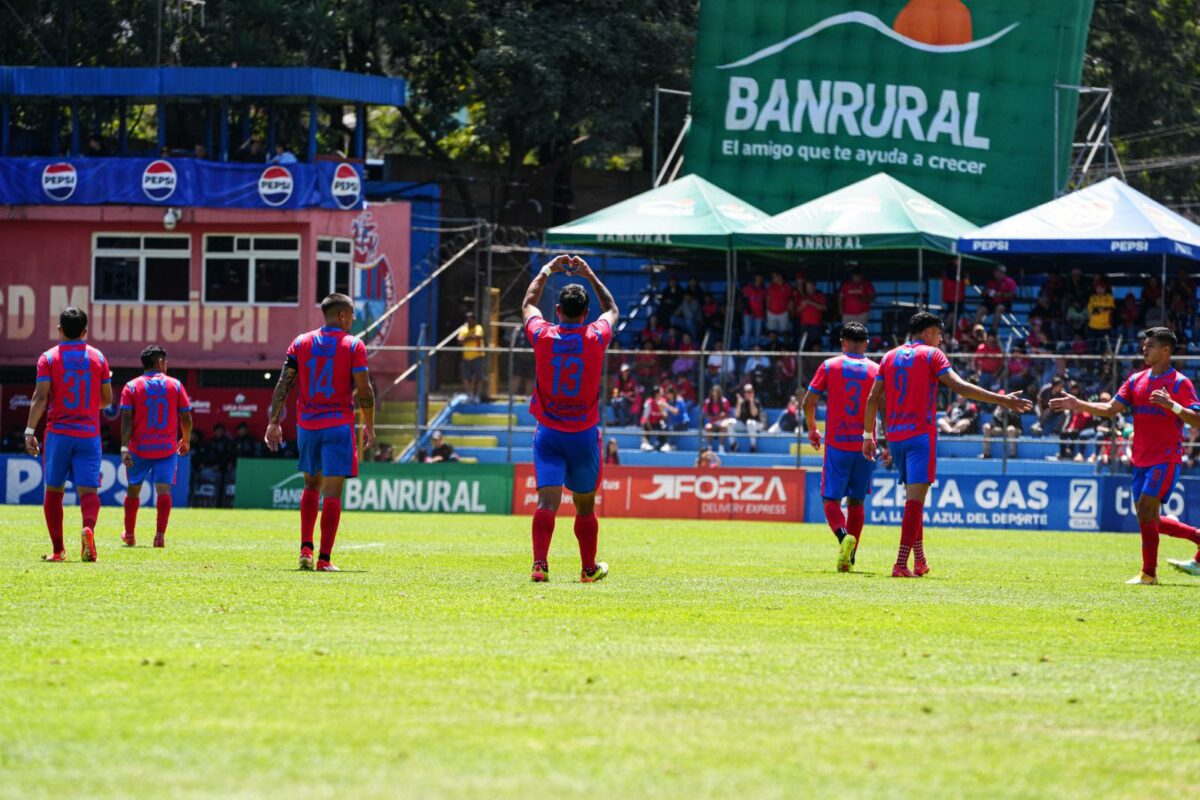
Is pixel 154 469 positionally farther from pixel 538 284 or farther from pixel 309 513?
pixel 538 284

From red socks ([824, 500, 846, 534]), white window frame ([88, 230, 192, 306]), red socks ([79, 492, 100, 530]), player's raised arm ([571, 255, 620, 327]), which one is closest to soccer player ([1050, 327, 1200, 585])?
red socks ([824, 500, 846, 534])

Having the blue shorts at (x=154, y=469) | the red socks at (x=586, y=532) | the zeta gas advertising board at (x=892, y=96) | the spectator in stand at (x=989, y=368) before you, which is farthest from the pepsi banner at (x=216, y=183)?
the red socks at (x=586, y=532)

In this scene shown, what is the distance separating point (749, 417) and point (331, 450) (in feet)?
64.4

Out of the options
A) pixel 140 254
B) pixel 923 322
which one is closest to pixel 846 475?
pixel 923 322

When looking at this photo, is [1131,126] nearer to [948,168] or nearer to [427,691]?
[948,168]

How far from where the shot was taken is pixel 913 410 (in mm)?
16344

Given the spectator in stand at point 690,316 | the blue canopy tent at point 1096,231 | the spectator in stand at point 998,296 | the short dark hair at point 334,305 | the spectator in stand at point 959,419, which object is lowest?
the spectator in stand at point 959,419

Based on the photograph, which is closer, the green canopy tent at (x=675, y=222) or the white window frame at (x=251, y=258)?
the green canopy tent at (x=675, y=222)

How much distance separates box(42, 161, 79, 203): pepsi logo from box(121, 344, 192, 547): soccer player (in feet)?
76.8

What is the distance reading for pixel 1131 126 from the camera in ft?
180

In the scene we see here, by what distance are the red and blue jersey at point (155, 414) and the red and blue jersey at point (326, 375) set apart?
5507mm

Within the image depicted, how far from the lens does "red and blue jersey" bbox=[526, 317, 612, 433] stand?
13812 mm

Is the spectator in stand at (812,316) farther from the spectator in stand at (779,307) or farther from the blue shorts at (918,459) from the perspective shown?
the blue shorts at (918,459)

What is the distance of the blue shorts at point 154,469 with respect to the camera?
2056 centimetres
